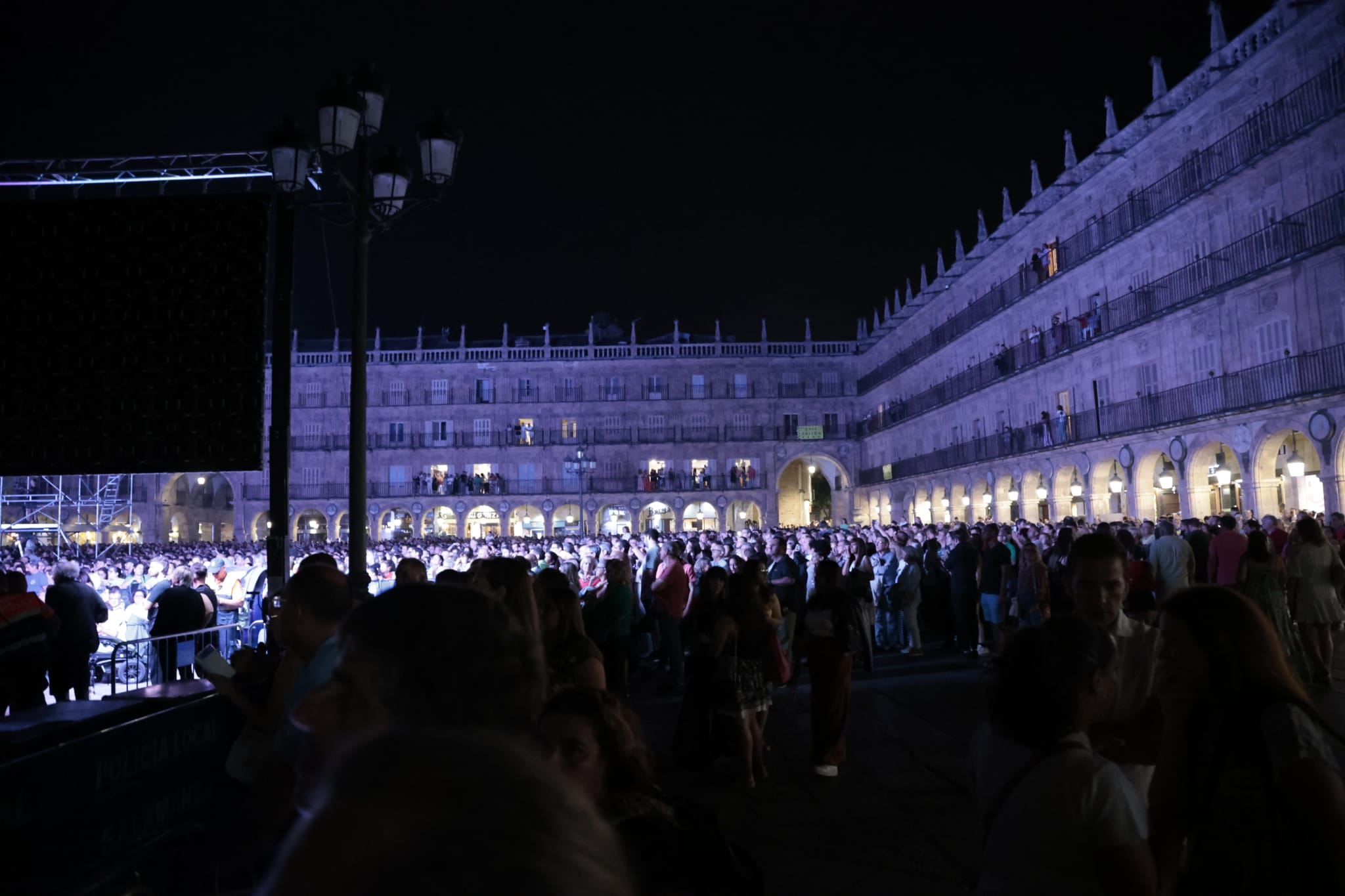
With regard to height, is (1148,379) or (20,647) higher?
(1148,379)

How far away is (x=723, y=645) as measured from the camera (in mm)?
6312

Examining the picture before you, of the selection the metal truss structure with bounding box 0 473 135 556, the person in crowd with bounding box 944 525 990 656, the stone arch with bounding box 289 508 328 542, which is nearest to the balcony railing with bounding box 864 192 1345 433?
the person in crowd with bounding box 944 525 990 656

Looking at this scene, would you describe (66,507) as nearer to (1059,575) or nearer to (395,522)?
(395,522)

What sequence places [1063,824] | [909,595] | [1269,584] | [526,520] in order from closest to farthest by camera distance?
[1063,824] < [1269,584] < [909,595] < [526,520]

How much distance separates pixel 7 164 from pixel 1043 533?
14756 mm

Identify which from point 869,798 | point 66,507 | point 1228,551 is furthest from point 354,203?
point 66,507

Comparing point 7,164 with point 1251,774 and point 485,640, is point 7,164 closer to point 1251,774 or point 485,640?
point 485,640

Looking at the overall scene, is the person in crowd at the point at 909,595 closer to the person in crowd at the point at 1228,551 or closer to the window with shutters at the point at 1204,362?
the person in crowd at the point at 1228,551

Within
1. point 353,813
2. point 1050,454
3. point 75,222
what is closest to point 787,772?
point 353,813

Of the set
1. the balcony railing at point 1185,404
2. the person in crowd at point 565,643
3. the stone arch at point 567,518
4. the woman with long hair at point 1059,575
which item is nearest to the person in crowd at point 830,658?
the person in crowd at point 565,643

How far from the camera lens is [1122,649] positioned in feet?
9.84

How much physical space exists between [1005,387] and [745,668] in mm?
25723

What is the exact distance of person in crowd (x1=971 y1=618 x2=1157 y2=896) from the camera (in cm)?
197

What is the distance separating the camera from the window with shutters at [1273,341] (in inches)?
690
